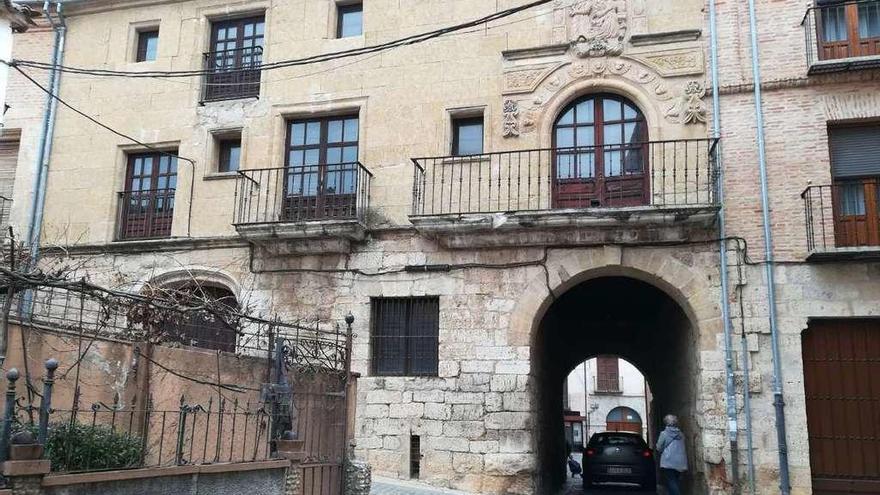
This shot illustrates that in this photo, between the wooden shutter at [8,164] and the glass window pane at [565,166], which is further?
the wooden shutter at [8,164]

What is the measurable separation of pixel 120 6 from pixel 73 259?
205 inches

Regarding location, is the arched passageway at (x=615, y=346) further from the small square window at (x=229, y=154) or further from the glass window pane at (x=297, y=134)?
the small square window at (x=229, y=154)

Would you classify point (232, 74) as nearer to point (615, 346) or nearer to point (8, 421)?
point (8, 421)

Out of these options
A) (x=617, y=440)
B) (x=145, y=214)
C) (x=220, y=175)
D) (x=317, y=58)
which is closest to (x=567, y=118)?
(x=317, y=58)

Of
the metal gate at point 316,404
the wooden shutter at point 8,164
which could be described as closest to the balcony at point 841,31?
the metal gate at point 316,404

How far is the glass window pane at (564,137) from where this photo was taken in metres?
12.8

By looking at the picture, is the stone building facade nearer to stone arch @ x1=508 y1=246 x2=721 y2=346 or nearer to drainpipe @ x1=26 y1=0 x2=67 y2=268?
stone arch @ x1=508 y1=246 x2=721 y2=346

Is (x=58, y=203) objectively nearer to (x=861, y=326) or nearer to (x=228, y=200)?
(x=228, y=200)

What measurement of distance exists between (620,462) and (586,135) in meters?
7.15

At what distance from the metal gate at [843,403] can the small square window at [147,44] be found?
12909 millimetres

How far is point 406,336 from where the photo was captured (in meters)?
12.7

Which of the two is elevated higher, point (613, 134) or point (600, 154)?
point (613, 134)

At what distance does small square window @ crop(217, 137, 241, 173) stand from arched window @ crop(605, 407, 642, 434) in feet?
89.6

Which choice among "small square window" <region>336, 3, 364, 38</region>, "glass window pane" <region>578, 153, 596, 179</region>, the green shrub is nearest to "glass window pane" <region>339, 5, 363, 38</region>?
"small square window" <region>336, 3, 364, 38</region>
